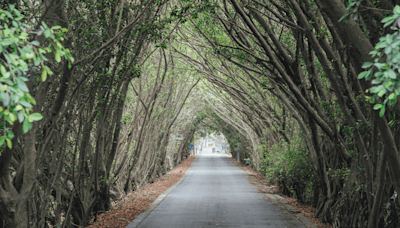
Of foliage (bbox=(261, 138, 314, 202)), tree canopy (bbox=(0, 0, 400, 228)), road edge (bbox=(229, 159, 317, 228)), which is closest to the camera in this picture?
tree canopy (bbox=(0, 0, 400, 228))

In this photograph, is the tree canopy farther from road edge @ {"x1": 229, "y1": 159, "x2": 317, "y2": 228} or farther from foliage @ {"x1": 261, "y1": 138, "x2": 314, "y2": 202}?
road edge @ {"x1": 229, "y1": 159, "x2": 317, "y2": 228}

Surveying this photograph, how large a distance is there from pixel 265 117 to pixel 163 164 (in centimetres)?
1157

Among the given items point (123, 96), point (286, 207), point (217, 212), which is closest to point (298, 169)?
point (286, 207)

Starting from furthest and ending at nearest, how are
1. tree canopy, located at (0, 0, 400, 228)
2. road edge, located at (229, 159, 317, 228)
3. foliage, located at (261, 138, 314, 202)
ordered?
foliage, located at (261, 138, 314, 202) < road edge, located at (229, 159, 317, 228) < tree canopy, located at (0, 0, 400, 228)

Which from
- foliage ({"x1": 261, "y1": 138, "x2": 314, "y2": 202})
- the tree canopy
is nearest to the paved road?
foliage ({"x1": 261, "y1": 138, "x2": 314, "y2": 202})

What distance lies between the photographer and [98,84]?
7.64 m

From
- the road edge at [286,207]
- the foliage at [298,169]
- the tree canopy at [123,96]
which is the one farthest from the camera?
the foliage at [298,169]

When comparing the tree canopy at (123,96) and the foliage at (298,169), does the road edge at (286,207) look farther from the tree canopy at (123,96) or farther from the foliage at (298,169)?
the foliage at (298,169)

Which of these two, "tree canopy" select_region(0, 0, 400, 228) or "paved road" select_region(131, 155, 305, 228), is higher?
"tree canopy" select_region(0, 0, 400, 228)

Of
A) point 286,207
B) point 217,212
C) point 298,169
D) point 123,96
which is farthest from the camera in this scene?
point 286,207

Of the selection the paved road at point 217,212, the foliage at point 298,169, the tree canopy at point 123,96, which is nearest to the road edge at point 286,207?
the paved road at point 217,212

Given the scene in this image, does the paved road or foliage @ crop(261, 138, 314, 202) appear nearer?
the paved road

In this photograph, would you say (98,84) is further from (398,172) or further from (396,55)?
(396,55)

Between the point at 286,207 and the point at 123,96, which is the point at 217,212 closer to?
the point at 286,207
